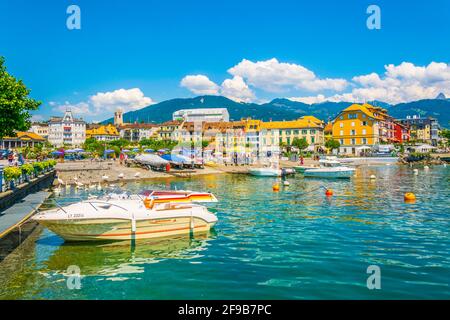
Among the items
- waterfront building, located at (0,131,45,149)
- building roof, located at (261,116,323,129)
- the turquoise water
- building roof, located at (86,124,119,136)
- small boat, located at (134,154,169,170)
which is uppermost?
building roof, located at (86,124,119,136)

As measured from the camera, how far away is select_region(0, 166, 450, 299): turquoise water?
12367 mm

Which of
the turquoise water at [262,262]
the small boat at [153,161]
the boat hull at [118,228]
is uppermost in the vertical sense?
the small boat at [153,161]

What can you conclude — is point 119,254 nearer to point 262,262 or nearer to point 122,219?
point 122,219

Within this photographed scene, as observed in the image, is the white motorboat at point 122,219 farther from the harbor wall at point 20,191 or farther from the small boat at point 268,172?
the small boat at point 268,172

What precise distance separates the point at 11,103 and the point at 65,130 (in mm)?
174635

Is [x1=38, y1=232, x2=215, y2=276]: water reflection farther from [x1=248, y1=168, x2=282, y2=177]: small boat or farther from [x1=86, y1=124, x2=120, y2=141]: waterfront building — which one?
[x1=86, y1=124, x2=120, y2=141]: waterfront building

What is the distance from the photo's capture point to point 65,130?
191 meters

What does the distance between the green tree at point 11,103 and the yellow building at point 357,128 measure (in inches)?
4069

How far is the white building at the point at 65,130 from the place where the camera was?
626 feet

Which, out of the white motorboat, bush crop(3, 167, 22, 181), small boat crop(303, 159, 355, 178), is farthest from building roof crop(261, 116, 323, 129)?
the white motorboat

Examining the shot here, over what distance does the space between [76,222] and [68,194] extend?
73.8 feet

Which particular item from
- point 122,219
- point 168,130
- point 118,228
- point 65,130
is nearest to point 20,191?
point 118,228

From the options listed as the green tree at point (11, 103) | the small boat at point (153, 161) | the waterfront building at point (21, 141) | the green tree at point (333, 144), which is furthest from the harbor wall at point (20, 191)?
the waterfront building at point (21, 141)

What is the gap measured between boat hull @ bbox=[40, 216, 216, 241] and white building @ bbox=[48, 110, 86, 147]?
607 ft
